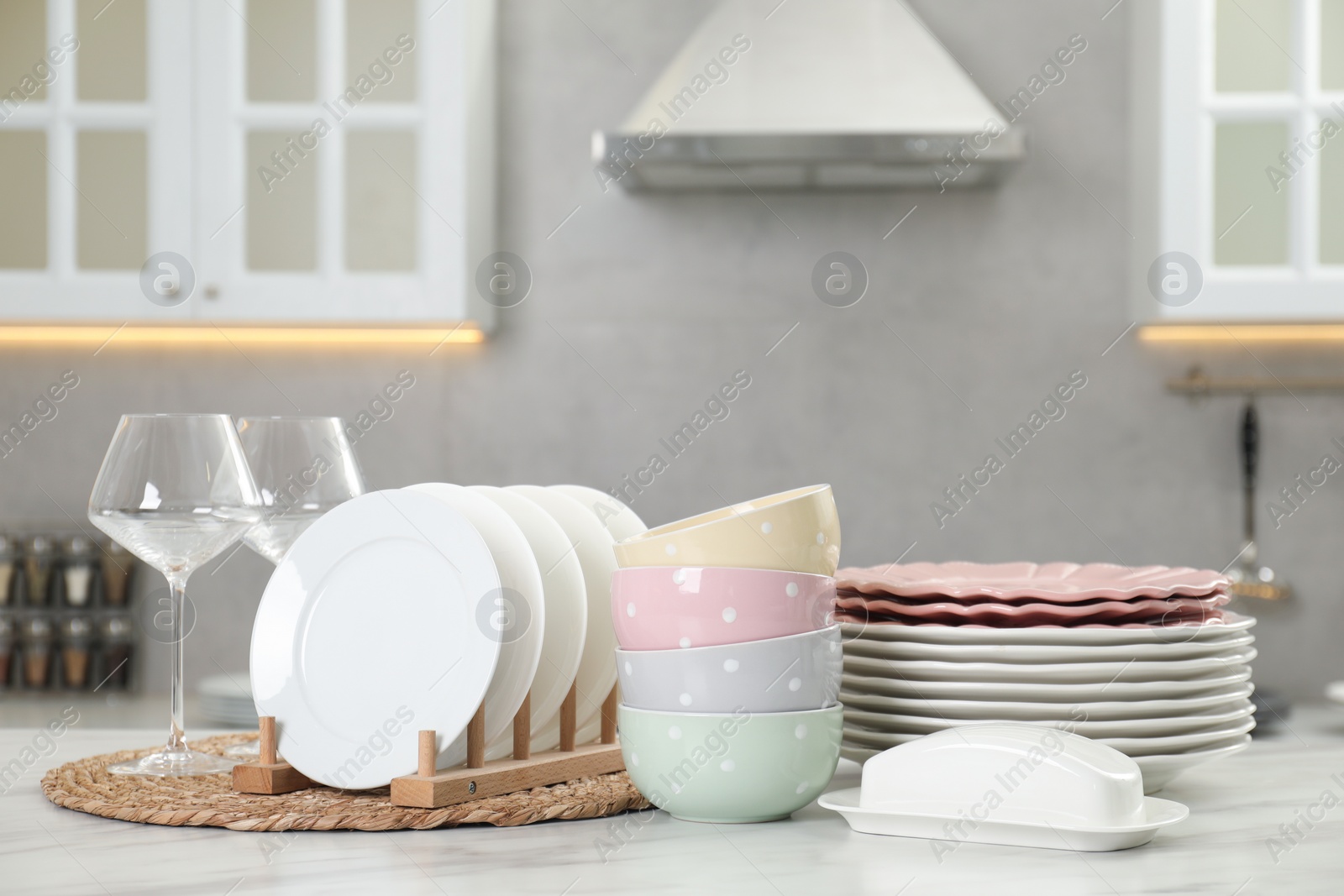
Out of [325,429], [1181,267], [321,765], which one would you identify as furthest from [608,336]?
[321,765]

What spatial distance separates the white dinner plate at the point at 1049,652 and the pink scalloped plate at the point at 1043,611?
0.02 meters

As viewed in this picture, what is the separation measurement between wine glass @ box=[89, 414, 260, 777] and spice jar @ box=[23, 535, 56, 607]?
1.30 meters

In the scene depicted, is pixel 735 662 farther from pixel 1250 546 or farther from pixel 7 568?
pixel 7 568

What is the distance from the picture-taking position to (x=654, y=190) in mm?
2027

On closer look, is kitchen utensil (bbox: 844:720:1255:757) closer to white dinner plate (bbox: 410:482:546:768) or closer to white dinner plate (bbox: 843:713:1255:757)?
white dinner plate (bbox: 843:713:1255:757)

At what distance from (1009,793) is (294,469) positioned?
61 centimetres

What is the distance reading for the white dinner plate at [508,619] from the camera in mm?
736

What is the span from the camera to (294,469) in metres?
0.96

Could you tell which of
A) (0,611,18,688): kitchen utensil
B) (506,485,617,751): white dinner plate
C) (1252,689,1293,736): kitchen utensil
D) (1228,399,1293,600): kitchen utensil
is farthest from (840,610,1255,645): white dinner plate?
Answer: (0,611,18,688): kitchen utensil

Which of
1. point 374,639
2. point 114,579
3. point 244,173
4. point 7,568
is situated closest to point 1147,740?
point 374,639

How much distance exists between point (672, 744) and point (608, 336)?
1409 millimetres

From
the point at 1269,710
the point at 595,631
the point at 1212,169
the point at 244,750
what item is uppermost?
the point at 1212,169

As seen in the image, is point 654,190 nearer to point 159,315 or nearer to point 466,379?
point 466,379

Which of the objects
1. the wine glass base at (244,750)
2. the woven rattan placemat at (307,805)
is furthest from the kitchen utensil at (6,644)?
the woven rattan placemat at (307,805)
